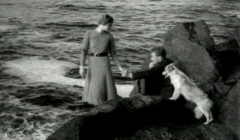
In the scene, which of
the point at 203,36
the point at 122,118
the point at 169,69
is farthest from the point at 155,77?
the point at 203,36

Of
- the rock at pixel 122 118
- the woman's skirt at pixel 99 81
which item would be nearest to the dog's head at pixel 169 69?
the rock at pixel 122 118

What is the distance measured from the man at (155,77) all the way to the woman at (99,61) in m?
0.56

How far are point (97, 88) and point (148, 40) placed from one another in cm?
1196

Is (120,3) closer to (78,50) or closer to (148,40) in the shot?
(148,40)

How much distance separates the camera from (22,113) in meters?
8.27

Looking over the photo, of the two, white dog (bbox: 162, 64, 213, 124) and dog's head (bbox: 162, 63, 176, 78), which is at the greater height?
dog's head (bbox: 162, 63, 176, 78)

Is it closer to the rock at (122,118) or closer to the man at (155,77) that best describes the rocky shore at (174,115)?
the rock at (122,118)

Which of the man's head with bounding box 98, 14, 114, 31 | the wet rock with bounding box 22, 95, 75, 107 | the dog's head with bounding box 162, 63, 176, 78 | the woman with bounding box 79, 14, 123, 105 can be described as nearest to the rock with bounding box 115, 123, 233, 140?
the dog's head with bounding box 162, 63, 176, 78

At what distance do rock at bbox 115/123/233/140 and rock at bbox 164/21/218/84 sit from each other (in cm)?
191

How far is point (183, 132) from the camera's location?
5688 mm

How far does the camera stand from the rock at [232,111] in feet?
20.2

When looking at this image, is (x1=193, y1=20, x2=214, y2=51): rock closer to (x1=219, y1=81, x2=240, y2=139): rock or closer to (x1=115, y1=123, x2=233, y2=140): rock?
(x1=219, y1=81, x2=240, y2=139): rock

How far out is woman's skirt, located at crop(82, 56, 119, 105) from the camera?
7.29 m

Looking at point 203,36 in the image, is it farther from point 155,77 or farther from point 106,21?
point 106,21
